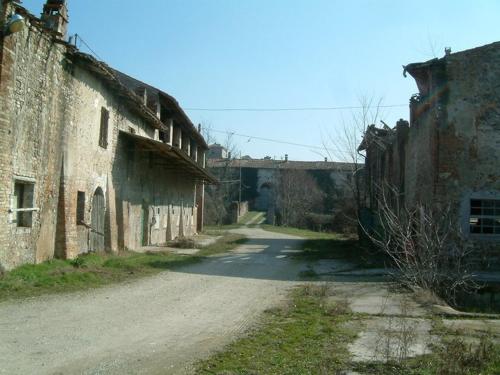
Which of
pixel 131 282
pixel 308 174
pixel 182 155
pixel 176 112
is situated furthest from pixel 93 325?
pixel 308 174

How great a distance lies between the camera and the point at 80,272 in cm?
1312

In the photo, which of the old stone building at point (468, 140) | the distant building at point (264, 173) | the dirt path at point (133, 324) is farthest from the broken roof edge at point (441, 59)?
the distant building at point (264, 173)

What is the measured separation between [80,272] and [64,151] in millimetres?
3471

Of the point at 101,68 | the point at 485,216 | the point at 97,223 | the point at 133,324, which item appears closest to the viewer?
the point at 133,324

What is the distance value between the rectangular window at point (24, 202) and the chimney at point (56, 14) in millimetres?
4331

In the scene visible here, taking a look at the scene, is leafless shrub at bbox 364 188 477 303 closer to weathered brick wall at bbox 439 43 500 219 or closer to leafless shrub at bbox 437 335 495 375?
weathered brick wall at bbox 439 43 500 219

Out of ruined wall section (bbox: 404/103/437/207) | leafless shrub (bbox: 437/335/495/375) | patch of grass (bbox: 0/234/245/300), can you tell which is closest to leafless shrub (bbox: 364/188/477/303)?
ruined wall section (bbox: 404/103/437/207)

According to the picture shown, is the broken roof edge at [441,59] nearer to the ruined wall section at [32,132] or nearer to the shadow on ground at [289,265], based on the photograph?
the shadow on ground at [289,265]

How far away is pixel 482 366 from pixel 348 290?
7039mm

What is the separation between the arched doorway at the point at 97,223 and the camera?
17.0m

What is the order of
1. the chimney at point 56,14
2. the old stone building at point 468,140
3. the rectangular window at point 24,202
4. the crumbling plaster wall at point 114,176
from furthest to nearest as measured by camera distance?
the old stone building at point 468,140
the crumbling plaster wall at point 114,176
the chimney at point 56,14
the rectangular window at point 24,202

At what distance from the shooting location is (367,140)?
30.0 m

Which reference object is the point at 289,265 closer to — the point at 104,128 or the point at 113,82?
the point at 104,128

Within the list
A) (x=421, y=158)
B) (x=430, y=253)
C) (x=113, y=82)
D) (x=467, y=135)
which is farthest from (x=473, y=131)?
(x=113, y=82)
